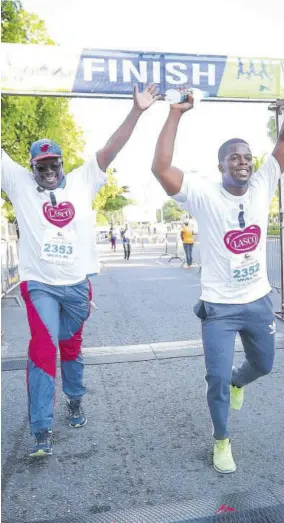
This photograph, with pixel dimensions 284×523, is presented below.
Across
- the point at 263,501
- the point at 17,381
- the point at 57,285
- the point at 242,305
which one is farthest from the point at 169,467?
the point at 17,381

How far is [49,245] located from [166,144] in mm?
1014

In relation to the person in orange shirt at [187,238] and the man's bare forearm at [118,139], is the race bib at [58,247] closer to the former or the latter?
the man's bare forearm at [118,139]

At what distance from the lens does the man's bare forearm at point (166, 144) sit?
2.69 metres

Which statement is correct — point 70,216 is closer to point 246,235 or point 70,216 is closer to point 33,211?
point 33,211

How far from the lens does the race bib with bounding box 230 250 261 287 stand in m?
2.91

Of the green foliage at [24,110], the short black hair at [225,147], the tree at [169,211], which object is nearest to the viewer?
the short black hair at [225,147]

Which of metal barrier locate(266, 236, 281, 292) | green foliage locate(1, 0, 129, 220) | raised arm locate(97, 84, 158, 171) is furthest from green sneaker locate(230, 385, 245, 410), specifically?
green foliage locate(1, 0, 129, 220)

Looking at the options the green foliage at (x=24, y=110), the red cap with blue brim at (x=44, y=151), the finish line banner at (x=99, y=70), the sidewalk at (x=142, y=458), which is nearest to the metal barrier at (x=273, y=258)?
the finish line banner at (x=99, y=70)

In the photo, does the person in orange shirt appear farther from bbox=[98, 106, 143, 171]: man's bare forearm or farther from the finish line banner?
bbox=[98, 106, 143, 171]: man's bare forearm

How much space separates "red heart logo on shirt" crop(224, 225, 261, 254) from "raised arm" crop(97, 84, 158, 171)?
89cm

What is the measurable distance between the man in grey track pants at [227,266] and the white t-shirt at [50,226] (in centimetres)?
72

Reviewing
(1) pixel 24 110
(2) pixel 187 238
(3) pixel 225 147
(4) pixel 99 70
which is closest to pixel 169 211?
(1) pixel 24 110

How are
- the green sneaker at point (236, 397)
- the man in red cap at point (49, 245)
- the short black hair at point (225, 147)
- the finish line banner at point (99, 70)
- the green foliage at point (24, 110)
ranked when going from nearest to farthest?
the short black hair at point (225, 147), the man in red cap at point (49, 245), the green sneaker at point (236, 397), the finish line banner at point (99, 70), the green foliage at point (24, 110)

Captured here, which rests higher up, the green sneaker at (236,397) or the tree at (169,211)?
the tree at (169,211)
